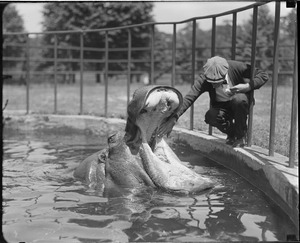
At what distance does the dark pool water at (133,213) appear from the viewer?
313 centimetres

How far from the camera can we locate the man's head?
4734mm

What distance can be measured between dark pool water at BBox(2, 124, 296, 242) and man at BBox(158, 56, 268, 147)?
0.44 m

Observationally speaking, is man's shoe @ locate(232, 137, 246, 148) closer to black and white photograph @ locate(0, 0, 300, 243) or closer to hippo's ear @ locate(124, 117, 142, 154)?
black and white photograph @ locate(0, 0, 300, 243)

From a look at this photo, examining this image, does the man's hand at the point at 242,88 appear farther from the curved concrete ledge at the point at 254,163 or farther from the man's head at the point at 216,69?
the curved concrete ledge at the point at 254,163

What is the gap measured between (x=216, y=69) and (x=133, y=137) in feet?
3.51

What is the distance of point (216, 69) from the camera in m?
4.77

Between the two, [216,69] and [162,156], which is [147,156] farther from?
[216,69]

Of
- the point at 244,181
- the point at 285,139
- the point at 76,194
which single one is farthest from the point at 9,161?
the point at 285,139

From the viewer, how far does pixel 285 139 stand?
20.7 ft

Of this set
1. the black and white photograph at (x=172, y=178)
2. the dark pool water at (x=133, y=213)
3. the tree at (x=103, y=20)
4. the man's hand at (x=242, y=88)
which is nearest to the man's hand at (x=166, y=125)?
the black and white photograph at (x=172, y=178)

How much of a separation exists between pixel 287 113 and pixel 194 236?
663cm

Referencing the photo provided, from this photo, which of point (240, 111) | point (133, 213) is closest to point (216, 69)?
point (240, 111)

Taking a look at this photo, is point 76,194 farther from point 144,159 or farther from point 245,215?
point 245,215

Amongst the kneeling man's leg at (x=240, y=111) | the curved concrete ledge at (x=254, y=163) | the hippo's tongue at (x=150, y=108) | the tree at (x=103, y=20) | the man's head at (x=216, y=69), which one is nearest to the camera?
the curved concrete ledge at (x=254, y=163)
